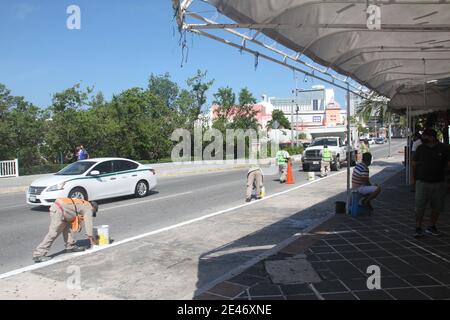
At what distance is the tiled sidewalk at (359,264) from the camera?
4.97 metres

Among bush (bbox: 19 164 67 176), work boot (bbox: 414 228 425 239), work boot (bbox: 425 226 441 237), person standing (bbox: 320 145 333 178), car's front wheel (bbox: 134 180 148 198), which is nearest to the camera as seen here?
work boot (bbox: 414 228 425 239)

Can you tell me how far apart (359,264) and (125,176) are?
9780 mm

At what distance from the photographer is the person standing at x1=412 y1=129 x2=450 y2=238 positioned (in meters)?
7.23

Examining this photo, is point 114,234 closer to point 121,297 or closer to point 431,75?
point 121,297

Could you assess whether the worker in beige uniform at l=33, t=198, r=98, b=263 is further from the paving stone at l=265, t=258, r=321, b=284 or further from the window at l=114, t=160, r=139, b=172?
the window at l=114, t=160, r=139, b=172

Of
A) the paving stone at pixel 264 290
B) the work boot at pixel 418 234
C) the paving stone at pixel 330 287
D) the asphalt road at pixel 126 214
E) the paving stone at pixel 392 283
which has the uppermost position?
the work boot at pixel 418 234

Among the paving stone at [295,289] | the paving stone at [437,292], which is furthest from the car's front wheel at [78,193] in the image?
the paving stone at [437,292]

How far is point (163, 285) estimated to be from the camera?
5.66m

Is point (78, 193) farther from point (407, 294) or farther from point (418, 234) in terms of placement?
point (407, 294)

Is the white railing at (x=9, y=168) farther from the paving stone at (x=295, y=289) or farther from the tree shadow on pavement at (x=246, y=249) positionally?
the paving stone at (x=295, y=289)

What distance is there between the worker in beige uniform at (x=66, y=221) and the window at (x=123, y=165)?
6674mm

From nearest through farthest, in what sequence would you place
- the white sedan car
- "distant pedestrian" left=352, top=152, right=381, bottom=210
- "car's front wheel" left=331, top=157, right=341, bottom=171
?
1. "distant pedestrian" left=352, top=152, right=381, bottom=210
2. the white sedan car
3. "car's front wheel" left=331, top=157, right=341, bottom=171

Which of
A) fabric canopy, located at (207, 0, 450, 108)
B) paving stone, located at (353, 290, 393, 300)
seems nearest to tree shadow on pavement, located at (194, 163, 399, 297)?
paving stone, located at (353, 290, 393, 300)
